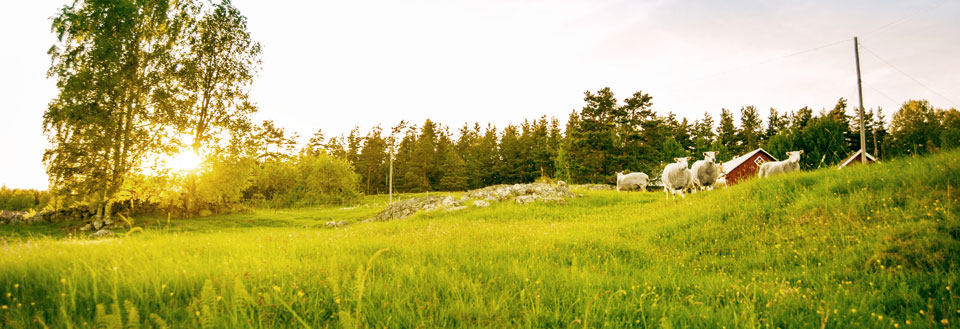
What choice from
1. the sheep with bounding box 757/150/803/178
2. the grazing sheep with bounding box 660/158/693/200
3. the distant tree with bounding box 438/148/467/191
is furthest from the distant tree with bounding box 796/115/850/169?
the distant tree with bounding box 438/148/467/191

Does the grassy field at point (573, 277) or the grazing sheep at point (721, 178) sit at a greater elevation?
the grazing sheep at point (721, 178)

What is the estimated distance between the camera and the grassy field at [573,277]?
119 inches

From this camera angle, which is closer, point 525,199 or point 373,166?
point 525,199

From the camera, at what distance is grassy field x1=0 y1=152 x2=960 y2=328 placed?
3.02 meters

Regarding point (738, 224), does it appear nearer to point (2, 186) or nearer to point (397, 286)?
point (397, 286)

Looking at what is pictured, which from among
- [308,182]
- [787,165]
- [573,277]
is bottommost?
[573,277]

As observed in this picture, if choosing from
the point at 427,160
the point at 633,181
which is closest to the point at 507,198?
the point at 633,181

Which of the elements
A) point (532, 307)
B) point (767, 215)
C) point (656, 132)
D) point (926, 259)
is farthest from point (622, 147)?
point (532, 307)

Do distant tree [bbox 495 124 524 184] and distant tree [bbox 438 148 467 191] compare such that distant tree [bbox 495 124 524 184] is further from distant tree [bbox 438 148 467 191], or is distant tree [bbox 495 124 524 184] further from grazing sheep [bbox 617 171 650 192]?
grazing sheep [bbox 617 171 650 192]

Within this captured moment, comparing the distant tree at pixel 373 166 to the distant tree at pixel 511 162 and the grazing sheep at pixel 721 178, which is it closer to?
the distant tree at pixel 511 162

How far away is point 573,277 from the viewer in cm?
444

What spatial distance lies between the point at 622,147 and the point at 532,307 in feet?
164

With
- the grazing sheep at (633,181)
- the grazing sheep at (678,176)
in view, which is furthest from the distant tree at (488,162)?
the grazing sheep at (678,176)

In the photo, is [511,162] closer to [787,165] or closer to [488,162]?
[488,162]
